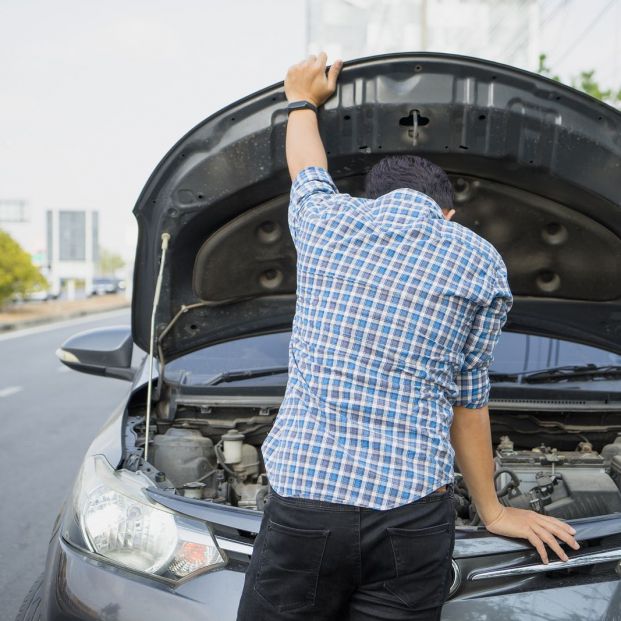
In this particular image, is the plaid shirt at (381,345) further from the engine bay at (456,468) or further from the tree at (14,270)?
the tree at (14,270)

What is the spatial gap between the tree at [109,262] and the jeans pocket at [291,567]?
118 metres

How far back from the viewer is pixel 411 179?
180 cm

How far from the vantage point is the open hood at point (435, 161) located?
7.80 ft

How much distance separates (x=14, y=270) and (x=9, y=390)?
17.4 metres

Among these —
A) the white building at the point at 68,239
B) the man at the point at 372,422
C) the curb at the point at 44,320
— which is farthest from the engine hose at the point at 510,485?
the white building at the point at 68,239

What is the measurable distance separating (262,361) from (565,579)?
1750 mm

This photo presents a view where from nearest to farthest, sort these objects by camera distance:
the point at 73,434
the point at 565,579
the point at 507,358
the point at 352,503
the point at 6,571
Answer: the point at 352,503
the point at 565,579
the point at 507,358
the point at 6,571
the point at 73,434

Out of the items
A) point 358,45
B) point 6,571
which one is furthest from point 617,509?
point 358,45

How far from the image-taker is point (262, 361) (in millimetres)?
3412

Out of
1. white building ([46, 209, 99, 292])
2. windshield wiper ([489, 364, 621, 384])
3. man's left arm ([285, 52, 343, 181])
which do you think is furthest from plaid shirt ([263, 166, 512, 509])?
white building ([46, 209, 99, 292])

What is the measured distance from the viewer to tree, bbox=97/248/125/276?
4744 inches

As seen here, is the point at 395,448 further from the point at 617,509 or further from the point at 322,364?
the point at 617,509

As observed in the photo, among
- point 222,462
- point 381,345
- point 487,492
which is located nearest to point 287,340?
point 222,462

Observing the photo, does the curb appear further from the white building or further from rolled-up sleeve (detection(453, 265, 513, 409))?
rolled-up sleeve (detection(453, 265, 513, 409))
